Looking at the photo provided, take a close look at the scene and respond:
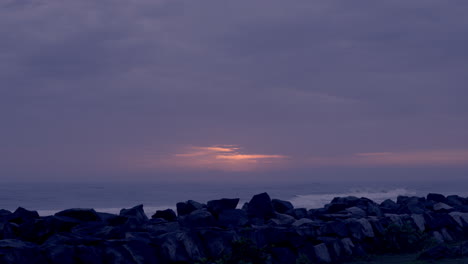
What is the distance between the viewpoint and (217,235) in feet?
43.3

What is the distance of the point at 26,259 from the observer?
34.9 feet

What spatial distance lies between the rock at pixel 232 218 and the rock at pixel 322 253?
2.40 meters

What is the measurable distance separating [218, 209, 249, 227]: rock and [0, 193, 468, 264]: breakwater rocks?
0.03 metres

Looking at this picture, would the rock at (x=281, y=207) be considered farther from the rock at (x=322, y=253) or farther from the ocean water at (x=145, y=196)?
the ocean water at (x=145, y=196)

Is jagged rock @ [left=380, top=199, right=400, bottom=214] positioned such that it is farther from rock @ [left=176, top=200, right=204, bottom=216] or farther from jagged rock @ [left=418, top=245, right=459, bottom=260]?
rock @ [left=176, top=200, right=204, bottom=216]

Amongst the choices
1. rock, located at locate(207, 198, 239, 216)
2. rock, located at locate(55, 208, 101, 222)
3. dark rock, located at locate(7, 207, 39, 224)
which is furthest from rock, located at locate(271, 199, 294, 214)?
dark rock, located at locate(7, 207, 39, 224)

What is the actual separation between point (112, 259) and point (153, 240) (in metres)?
1.35

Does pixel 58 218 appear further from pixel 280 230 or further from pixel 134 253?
pixel 280 230

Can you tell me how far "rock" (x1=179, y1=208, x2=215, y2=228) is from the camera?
50.4 ft

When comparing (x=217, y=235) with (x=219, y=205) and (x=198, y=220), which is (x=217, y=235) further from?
(x=219, y=205)

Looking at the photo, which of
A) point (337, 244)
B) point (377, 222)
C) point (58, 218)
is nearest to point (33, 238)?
point (58, 218)

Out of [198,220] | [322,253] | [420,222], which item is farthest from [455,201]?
[198,220]

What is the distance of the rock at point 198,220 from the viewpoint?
15.4m

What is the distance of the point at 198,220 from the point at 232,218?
101 centimetres
